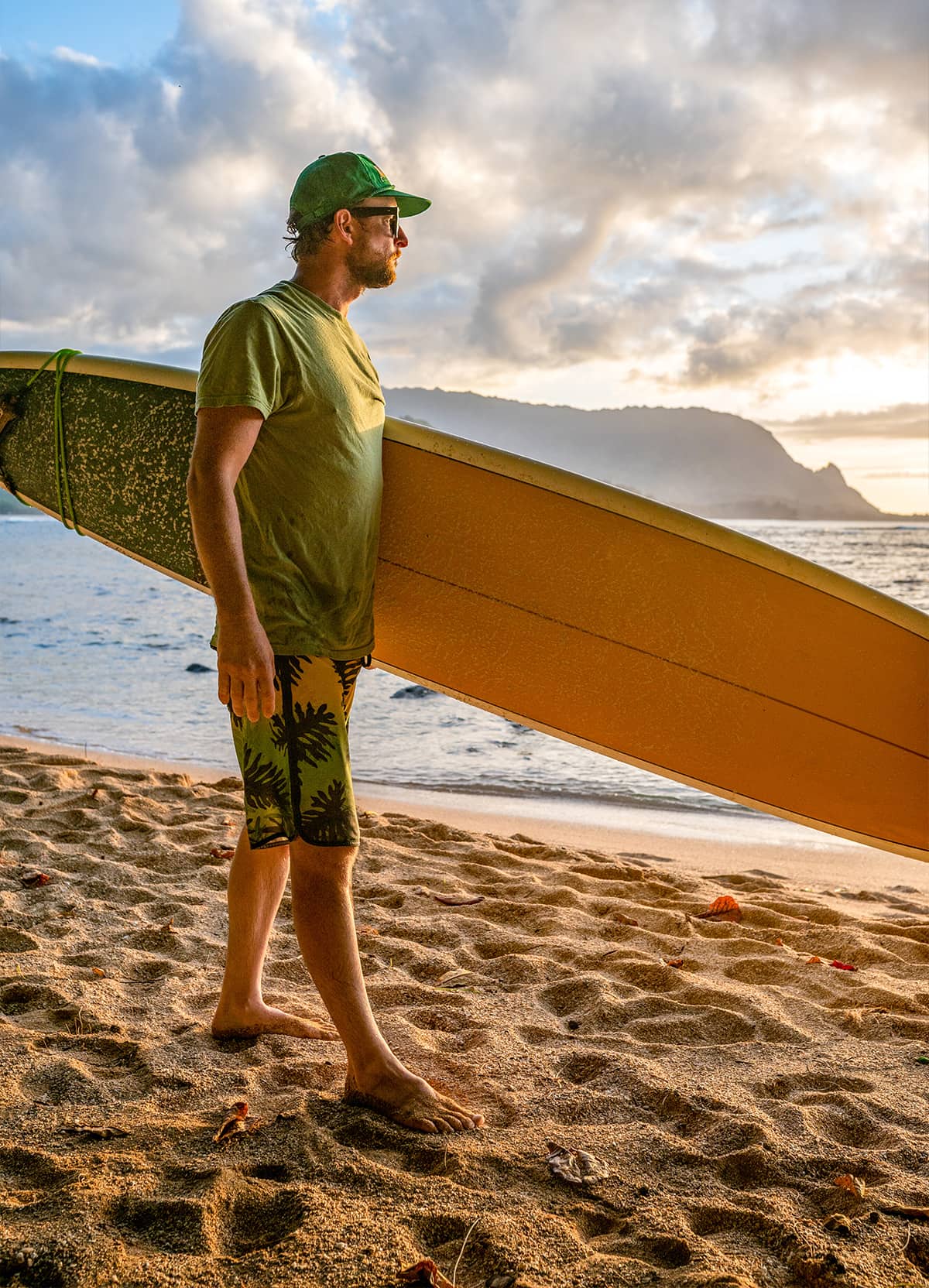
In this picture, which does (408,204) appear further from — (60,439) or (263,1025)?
(263,1025)

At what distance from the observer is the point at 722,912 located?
129 inches

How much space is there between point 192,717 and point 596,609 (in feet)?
17.6

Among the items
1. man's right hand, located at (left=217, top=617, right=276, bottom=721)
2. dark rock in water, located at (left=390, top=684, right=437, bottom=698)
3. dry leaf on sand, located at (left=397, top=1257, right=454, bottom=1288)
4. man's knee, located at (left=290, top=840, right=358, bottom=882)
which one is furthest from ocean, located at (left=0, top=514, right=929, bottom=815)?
dry leaf on sand, located at (left=397, top=1257, right=454, bottom=1288)

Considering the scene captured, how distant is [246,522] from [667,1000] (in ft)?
5.09

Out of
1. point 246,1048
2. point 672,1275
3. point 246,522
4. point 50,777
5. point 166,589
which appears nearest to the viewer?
point 672,1275

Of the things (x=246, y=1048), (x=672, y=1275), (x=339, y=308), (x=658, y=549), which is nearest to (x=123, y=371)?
(x=339, y=308)

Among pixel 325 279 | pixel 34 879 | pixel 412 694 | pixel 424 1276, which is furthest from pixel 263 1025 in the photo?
pixel 412 694

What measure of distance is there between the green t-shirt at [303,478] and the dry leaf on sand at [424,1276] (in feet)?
3.17

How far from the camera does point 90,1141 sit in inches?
69.3

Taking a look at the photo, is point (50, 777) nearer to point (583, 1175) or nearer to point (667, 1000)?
point (667, 1000)

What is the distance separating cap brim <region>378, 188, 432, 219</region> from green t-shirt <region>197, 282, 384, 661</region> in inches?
10.6

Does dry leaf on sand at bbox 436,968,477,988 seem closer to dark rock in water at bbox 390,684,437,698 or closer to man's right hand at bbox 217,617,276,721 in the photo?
man's right hand at bbox 217,617,276,721

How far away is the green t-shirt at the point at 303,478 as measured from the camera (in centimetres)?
175

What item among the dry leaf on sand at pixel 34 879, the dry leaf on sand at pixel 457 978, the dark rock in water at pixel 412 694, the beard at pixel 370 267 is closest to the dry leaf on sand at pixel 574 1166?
the dry leaf on sand at pixel 457 978
